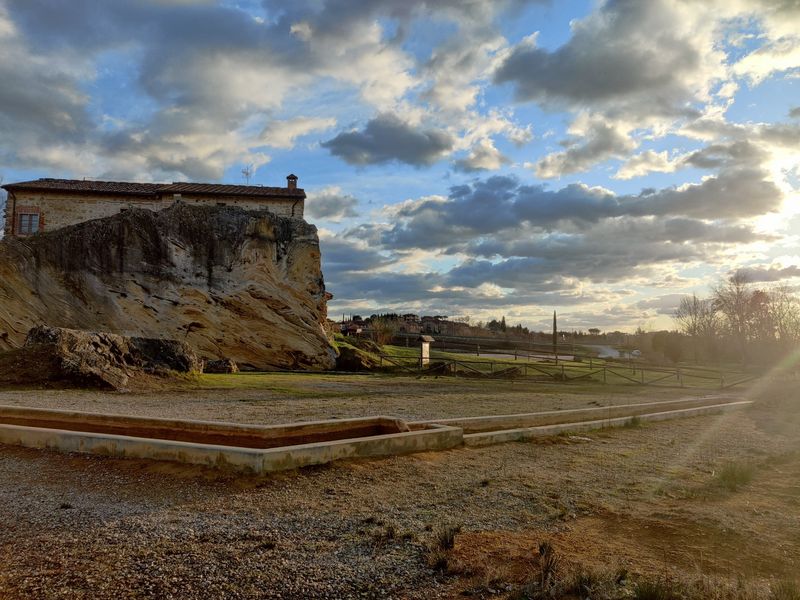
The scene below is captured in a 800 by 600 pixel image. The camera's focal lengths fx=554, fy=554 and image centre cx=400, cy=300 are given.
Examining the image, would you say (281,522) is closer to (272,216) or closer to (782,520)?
(782,520)

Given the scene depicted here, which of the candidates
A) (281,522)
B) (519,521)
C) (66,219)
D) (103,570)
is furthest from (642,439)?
(66,219)

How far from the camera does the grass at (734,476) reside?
7.43 meters

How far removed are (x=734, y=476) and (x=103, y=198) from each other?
39472 mm

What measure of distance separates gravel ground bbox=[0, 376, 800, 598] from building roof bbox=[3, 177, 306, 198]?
33546 millimetres

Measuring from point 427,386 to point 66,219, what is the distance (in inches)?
1125

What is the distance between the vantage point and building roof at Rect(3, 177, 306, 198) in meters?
36.2

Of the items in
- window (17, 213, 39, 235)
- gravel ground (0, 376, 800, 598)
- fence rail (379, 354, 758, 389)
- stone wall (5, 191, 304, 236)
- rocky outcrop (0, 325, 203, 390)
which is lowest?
fence rail (379, 354, 758, 389)

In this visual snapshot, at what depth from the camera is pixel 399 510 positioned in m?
5.57

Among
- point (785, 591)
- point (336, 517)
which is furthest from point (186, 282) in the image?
point (785, 591)

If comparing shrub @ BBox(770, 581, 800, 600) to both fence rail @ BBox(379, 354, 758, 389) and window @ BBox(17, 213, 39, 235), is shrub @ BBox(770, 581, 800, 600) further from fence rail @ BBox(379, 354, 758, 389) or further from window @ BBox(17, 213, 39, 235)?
window @ BBox(17, 213, 39, 235)

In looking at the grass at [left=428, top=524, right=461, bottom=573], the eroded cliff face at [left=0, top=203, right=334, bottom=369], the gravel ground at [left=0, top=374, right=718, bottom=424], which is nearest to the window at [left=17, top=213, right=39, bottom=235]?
the eroded cliff face at [left=0, top=203, right=334, bottom=369]

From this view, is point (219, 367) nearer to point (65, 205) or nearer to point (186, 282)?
point (186, 282)

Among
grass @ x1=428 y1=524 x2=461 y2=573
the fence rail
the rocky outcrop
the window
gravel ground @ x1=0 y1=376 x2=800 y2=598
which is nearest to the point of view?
gravel ground @ x1=0 y1=376 x2=800 y2=598

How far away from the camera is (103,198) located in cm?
3719
